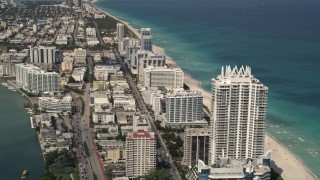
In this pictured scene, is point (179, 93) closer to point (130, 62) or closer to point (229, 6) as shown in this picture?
point (130, 62)

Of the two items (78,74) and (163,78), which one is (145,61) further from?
(78,74)

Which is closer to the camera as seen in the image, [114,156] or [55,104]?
[114,156]

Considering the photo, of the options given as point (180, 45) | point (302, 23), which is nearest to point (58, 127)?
point (180, 45)

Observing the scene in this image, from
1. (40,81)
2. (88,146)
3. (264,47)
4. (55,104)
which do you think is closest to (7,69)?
(40,81)

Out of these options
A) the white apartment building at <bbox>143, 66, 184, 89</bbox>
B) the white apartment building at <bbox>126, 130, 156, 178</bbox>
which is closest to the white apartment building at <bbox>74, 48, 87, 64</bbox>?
the white apartment building at <bbox>143, 66, 184, 89</bbox>

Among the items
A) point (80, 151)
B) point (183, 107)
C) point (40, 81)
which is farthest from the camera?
point (40, 81)
